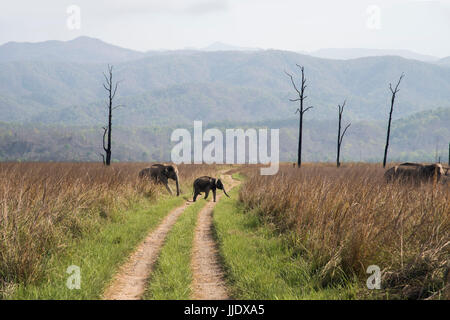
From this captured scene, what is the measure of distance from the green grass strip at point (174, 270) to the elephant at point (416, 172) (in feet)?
37.1

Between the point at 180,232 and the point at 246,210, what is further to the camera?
the point at 246,210

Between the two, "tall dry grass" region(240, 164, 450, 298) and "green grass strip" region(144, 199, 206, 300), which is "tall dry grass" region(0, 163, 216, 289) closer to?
"green grass strip" region(144, 199, 206, 300)

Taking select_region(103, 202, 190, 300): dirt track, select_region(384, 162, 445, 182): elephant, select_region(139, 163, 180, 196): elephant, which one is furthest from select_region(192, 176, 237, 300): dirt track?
select_region(139, 163, 180, 196): elephant

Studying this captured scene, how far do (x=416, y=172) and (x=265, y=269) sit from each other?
14.0 meters

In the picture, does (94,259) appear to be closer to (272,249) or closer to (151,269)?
(151,269)

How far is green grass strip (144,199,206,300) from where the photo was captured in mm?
6352

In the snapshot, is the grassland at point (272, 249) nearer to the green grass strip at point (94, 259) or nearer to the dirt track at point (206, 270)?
the green grass strip at point (94, 259)

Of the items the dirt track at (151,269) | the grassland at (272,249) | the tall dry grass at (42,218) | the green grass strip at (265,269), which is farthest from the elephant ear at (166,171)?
the green grass strip at (265,269)

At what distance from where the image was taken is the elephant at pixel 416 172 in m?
17.7

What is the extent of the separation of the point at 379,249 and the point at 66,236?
6.62m

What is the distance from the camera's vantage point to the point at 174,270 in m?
7.50

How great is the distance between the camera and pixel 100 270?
732cm
